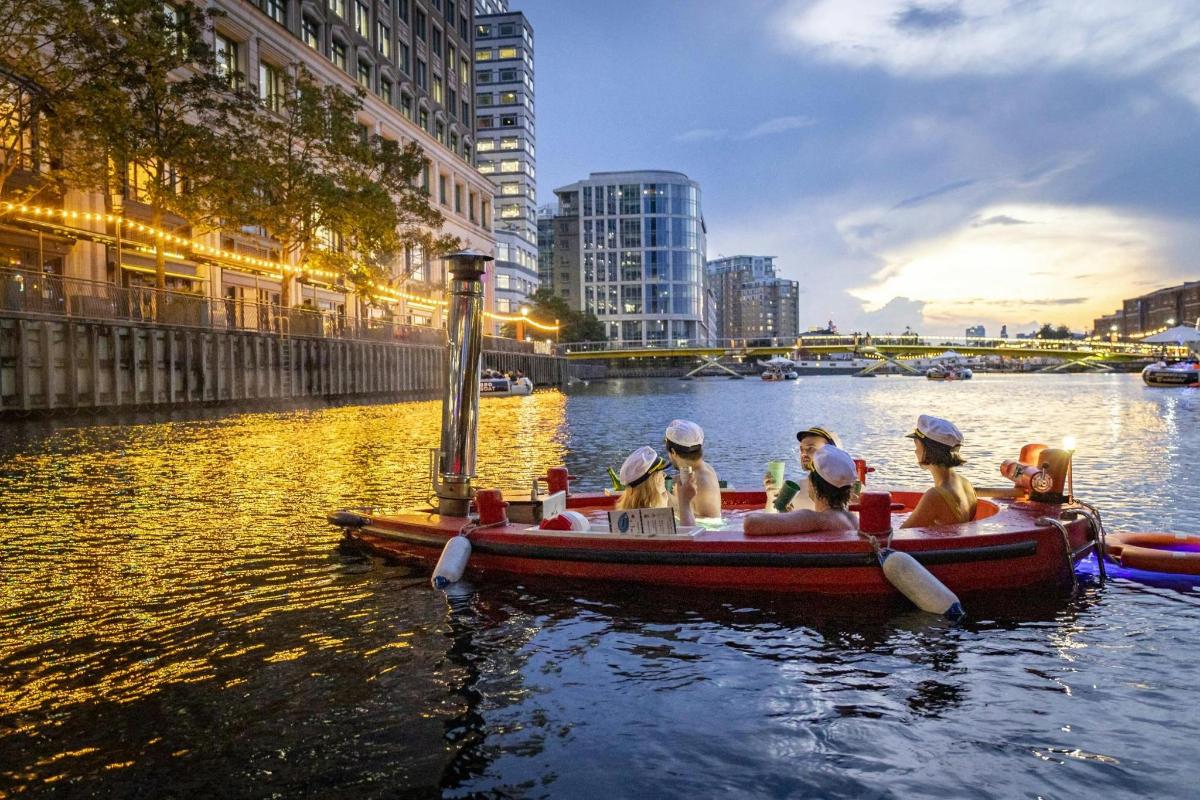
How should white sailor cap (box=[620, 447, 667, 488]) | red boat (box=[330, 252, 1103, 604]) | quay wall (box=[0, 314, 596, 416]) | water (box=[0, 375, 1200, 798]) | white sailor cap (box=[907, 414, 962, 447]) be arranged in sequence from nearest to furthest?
1. water (box=[0, 375, 1200, 798])
2. red boat (box=[330, 252, 1103, 604])
3. white sailor cap (box=[907, 414, 962, 447])
4. white sailor cap (box=[620, 447, 667, 488])
5. quay wall (box=[0, 314, 596, 416])

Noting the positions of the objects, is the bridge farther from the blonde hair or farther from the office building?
the blonde hair

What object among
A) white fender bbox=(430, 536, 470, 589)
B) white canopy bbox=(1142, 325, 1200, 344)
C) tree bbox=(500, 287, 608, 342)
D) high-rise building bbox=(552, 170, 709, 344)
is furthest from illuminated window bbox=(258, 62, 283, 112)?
high-rise building bbox=(552, 170, 709, 344)

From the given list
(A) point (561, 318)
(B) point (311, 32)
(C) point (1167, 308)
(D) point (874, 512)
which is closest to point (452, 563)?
(D) point (874, 512)

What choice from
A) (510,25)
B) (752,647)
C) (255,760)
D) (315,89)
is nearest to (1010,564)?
(752,647)

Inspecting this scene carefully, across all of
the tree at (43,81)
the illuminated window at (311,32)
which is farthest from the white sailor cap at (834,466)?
the illuminated window at (311,32)

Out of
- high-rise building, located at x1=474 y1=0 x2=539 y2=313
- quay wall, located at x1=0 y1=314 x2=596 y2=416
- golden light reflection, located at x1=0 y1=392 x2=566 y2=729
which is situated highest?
high-rise building, located at x1=474 y1=0 x2=539 y2=313

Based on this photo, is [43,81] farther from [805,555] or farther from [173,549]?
[805,555]

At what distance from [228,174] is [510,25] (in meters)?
102

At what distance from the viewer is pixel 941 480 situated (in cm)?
814

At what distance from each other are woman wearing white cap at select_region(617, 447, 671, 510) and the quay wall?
1005 inches

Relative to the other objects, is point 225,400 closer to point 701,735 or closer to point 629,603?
point 629,603

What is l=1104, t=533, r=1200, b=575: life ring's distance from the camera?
8336 millimetres

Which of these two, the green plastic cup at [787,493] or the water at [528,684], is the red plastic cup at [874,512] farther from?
the green plastic cup at [787,493]

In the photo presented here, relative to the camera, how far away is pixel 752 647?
664 centimetres
